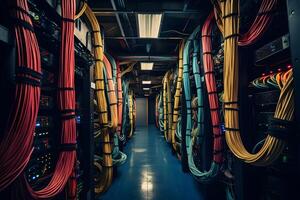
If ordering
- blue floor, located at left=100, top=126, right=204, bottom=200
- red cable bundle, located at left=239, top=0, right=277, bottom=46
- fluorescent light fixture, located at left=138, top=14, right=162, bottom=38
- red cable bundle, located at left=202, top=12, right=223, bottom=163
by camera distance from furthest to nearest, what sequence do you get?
1. fluorescent light fixture, located at left=138, top=14, right=162, bottom=38
2. blue floor, located at left=100, top=126, right=204, bottom=200
3. red cable bundle, located at left=202, top=12, right=223, bottom=163
4. red cable bundle, located at left=239, top=0, right=277, bottom=46

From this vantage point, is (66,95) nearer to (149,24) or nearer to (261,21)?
(261,21)

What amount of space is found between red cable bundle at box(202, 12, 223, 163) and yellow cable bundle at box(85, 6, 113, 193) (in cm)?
136

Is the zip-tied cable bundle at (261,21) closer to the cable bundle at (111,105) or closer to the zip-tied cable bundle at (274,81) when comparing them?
the zip-tied cable bundle at (274,81)

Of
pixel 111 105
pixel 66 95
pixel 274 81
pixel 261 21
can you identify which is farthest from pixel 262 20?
pixel 111 105

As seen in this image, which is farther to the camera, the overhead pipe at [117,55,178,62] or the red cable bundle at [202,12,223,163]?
the overhead pipe at [117,55,178,62]

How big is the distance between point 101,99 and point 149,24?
1580 mm

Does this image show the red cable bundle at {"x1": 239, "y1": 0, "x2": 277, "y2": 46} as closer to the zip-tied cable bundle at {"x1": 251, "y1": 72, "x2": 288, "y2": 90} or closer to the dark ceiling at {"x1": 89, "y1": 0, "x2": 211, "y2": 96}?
the zip-tied cable bundle at {"x1": 251, "y1": 72, "x2": 288, "y2": 90}

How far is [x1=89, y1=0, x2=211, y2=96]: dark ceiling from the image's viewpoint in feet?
9.19

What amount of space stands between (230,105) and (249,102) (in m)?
0.23

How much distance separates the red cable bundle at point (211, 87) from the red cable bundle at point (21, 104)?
184cm

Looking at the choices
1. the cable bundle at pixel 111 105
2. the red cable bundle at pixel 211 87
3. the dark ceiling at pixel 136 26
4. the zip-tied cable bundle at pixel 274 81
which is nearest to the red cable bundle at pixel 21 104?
the zip-tied cable bundle at pixel 274 81

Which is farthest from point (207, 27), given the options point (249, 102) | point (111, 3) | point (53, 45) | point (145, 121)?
point (145, 121)

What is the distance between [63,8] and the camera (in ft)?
4.76

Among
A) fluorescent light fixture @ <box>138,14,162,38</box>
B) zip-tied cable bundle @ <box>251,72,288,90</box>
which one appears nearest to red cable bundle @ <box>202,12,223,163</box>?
zip-tied cable bundle @ <box>251,72,288,90</box>
